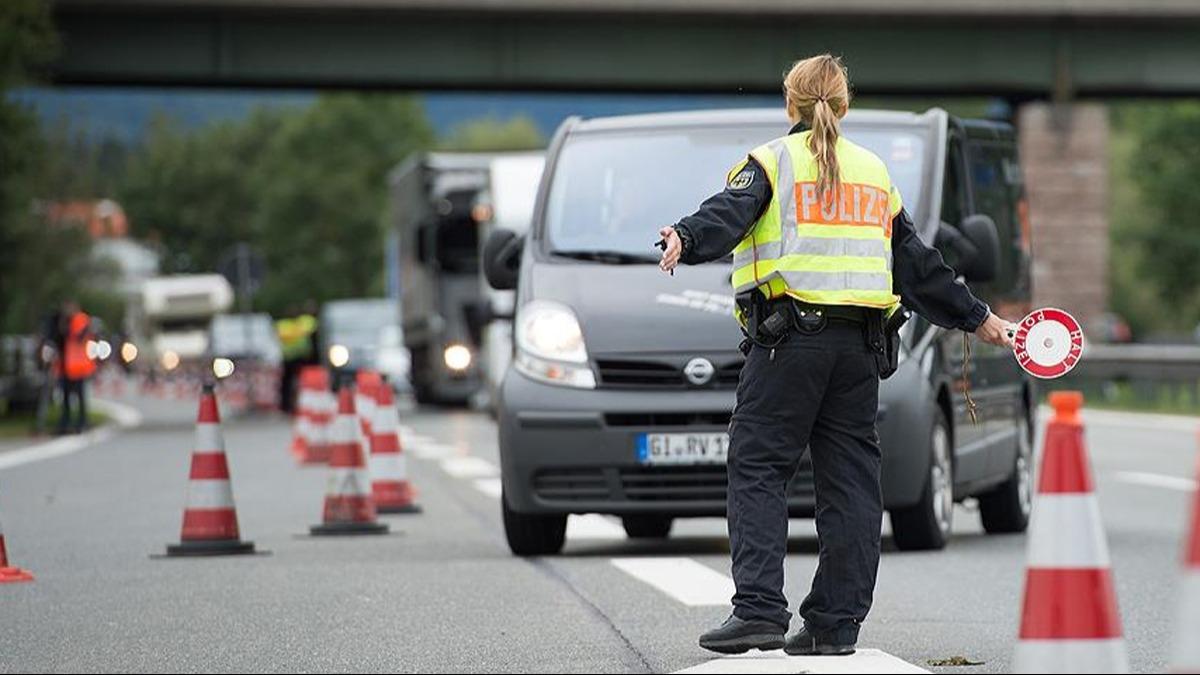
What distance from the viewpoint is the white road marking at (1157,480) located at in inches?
766

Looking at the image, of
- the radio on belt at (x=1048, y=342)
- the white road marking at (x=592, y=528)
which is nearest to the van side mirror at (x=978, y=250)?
the white road marking at (x=592, y=528)

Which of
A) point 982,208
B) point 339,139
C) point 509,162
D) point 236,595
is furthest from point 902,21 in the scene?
point 339,139

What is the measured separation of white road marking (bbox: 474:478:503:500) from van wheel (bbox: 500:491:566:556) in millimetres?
5584

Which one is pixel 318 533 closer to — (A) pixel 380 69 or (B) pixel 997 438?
(B) pixel 997 438

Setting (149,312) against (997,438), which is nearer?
(997,438)

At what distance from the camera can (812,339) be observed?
809 cm

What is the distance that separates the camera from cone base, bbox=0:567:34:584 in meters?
11.8

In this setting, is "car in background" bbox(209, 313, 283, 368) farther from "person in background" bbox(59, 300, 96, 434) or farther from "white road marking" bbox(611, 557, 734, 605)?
"white road marking" bbox(611, 557, 734, 605)

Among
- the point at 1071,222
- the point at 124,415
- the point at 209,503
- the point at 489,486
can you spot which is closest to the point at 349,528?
the point at 209,503

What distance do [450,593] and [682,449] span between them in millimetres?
1744

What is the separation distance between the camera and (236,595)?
11172 mm

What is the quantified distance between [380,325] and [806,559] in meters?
42.5

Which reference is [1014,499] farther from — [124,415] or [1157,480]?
[124,415]

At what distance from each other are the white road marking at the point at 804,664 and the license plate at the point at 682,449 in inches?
166
